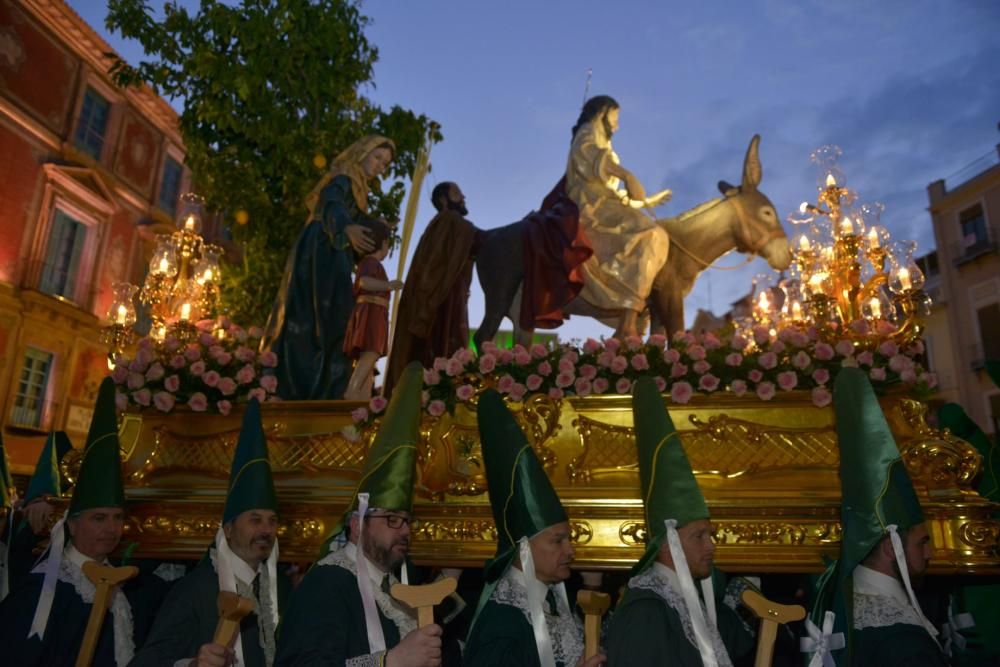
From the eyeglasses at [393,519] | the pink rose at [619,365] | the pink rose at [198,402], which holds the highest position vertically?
the pink rose at [619,365]

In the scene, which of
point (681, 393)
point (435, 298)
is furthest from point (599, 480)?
point (435, 298)

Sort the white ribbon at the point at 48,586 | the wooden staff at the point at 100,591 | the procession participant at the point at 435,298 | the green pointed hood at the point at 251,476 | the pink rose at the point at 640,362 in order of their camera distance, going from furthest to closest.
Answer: the procession participant at the point at 435,298
the pink rose at the point at 640,362
the white ribbon at the point at 48,586
the green pointed hood at the point at 251,476
the wooden staff at the point at 100,591

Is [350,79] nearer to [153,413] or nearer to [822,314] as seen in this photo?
[153,413]

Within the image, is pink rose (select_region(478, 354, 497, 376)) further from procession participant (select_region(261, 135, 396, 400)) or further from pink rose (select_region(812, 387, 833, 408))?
pink rose (select_region(812, 387, 833, 408))

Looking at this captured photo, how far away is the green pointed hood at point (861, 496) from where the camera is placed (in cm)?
284

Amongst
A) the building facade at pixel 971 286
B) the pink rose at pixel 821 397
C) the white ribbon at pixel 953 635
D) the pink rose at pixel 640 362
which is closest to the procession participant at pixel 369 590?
the pink rose at pixel 640 362

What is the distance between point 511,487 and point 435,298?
327 cm

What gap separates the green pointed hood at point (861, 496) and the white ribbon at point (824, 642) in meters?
0.04

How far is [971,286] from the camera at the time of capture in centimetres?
2230

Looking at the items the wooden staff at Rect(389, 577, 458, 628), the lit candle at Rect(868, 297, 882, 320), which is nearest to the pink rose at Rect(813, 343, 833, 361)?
the lit candle at Rect(868, 297, 882, 320)

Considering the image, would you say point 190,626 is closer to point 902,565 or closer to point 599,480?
point 599,480

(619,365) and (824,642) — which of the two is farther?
(619,365)

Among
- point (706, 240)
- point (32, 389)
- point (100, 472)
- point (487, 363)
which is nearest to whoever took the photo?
point (100, 472)

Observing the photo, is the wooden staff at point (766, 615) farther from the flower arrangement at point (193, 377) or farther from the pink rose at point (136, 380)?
the pink rose at point (136, 380)
